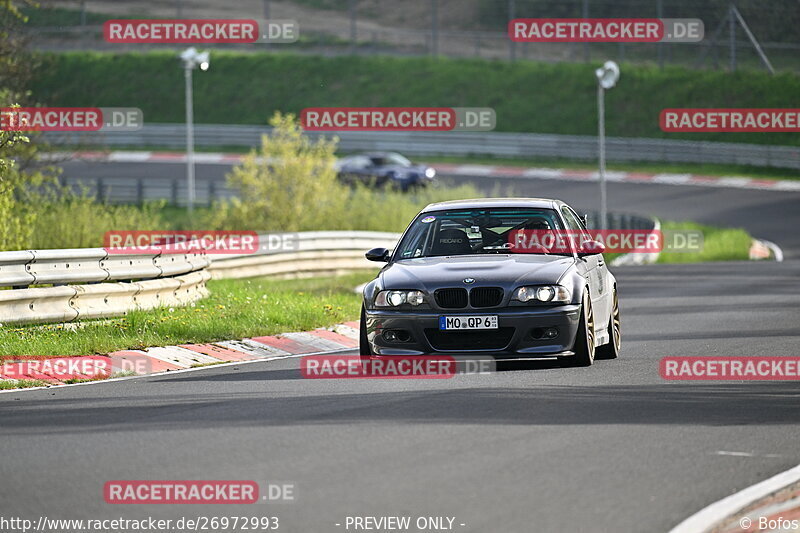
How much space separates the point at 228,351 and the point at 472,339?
153 inches

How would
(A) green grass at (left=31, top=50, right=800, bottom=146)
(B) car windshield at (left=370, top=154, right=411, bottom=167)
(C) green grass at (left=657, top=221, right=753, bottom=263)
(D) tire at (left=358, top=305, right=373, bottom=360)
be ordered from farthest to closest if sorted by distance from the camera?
(A) green grass at (left=31, top=50, right=800, bottom=146)
(B) car windshield at (left=370, top=154, right=411, bottom=167)
(C) green grass at (left=657, top=221, right=753, bottom=263)
(D) tire at (left=358, top=305, right=373, bottom=360)

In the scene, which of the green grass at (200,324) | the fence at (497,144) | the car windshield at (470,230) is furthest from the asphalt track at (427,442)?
the fence at (497,144)

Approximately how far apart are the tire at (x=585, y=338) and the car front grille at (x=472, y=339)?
0.68m

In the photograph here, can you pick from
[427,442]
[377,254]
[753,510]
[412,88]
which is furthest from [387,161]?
[753,510]

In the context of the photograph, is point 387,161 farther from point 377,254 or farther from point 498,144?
point 377,254

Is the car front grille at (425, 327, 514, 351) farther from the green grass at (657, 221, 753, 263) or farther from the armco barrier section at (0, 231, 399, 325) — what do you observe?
the green grass at (657, 221, 753, 263)

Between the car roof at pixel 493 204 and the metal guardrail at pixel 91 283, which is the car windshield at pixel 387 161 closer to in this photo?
the metal guardrail at pixel 91 283

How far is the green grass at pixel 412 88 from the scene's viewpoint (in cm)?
5838

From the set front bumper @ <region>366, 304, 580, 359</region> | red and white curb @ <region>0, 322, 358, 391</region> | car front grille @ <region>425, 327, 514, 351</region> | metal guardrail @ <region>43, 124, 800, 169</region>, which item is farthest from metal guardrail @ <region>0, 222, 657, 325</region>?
metal guardrail @ <region>43, 124, 800, 169</region>

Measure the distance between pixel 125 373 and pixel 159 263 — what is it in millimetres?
3632

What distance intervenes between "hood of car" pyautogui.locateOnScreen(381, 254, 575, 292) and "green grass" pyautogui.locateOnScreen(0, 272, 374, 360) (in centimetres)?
328

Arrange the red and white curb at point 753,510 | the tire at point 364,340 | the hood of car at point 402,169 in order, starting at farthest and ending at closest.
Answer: the hood of car at point 402,169 → the tire at point 364,340 → the red and white curb at point 753,510

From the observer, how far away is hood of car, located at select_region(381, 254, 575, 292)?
1302 centimetres

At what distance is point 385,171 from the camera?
167 feet
